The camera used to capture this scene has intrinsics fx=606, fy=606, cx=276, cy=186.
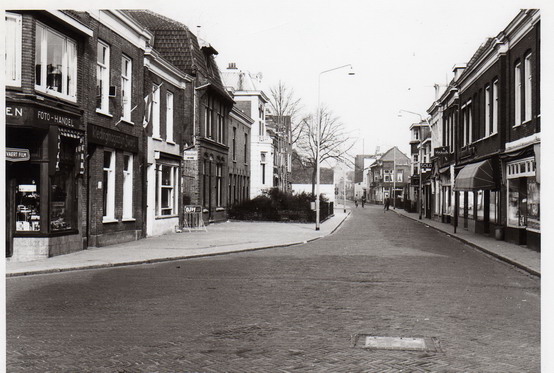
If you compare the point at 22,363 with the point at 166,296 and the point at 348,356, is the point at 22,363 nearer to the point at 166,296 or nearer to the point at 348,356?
the point at 348,356

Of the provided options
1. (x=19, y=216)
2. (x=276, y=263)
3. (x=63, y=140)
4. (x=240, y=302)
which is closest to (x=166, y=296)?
(x=240, y=302)

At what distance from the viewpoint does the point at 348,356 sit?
6.51 metres

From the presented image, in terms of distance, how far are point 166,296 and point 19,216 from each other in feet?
22.9

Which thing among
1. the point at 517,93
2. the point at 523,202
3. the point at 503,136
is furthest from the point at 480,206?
the point at 517,93

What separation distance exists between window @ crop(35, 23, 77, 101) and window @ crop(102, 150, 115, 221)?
3.45 metres

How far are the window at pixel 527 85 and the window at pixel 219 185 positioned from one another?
749 inches

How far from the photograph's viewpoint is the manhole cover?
6.81 metres

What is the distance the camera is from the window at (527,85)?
19.4 meters

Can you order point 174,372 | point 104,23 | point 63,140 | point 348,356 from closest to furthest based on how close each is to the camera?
point 174,372 < point 348,356 < point 63,140 < point 104,23

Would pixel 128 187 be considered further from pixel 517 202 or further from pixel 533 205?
pixel 517 202

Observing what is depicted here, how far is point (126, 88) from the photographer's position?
2080 centimetres

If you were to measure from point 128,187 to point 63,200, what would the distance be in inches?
194

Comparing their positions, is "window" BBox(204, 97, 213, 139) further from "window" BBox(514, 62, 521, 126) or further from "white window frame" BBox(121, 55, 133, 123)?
"window" BBox(514, 62, 521, 126)

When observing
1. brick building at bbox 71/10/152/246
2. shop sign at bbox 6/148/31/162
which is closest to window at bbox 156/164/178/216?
brick building at bbox 71/10/152/246
